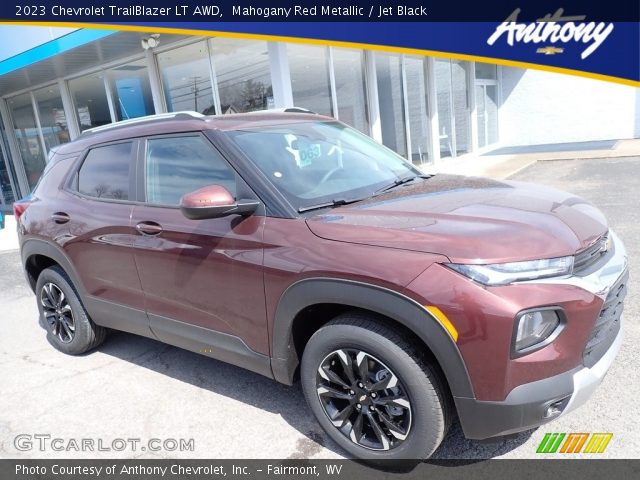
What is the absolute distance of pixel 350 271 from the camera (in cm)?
226

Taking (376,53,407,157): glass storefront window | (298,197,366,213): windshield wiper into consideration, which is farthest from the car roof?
(376,53,407,157): glass storefront window

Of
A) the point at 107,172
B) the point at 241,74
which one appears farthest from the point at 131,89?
the point at 107,172

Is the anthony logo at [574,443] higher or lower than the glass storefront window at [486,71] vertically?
lower

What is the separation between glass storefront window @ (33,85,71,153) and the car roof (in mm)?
11326

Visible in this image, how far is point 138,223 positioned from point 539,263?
2391 mm

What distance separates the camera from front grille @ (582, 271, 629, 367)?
2.16m

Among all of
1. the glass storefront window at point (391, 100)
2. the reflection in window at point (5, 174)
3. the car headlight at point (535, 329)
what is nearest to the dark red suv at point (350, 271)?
the car headlight at point (535, 329)

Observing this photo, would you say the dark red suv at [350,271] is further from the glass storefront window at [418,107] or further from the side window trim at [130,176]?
the glass storefront window at [418,107]

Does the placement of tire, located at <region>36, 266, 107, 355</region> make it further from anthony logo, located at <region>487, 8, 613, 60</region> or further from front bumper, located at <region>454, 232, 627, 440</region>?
anthony logo, located at <region>487, 8, 613, 60</region>

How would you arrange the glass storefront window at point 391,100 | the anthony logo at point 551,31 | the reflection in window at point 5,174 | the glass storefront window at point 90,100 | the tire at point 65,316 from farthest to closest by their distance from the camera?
the reflection in window at point 5,174 → the anthony logo at point 551,31 → the glass storefront window at point 90,100 → the glass storefront window at point 391,100 → the tire at point 65,316

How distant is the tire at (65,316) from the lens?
13.0 ft

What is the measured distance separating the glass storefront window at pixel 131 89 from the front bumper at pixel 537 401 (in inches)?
437

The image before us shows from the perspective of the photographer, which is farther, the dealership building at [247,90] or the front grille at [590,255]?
the dealership building at [247,90]

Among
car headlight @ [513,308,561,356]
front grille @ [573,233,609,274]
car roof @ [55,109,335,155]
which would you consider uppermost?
car roof @ [55,109,335,155]
